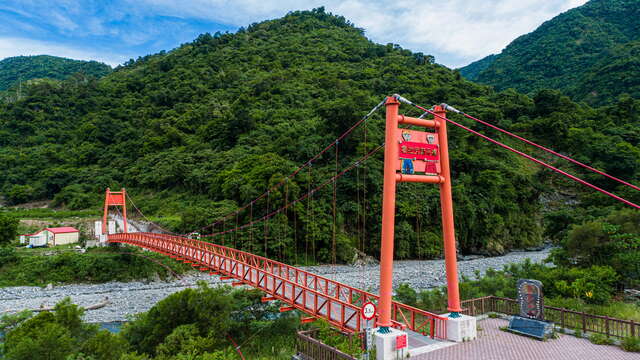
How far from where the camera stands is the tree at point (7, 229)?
69.6 ft

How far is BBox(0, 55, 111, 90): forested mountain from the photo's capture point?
→ 75688 millimetres

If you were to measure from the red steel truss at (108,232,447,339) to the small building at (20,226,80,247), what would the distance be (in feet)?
14.7

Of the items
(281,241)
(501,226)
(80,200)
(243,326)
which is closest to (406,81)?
(501,226)

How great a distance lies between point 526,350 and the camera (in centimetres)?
649

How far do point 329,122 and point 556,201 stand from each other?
1984 cm

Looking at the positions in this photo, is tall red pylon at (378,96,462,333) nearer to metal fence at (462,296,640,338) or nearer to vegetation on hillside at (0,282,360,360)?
vegetation on hillside at (0,282,360,360)

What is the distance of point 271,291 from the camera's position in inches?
374

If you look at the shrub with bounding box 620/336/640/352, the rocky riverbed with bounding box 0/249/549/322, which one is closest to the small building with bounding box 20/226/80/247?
the rocky riverbed with bounding box 0/249/549/322

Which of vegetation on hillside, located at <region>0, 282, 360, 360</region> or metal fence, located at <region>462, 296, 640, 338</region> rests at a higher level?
metal fence, located at <region>462, 296, 640, 338</region>

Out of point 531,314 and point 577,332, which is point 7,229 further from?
point 577,332

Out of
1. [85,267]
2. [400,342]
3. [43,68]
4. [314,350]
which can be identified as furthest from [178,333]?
[43,68]

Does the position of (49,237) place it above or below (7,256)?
above

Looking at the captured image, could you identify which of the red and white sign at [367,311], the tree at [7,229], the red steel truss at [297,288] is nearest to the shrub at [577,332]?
the red steel truss at [297,288]

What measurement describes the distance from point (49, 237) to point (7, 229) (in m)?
2.45
